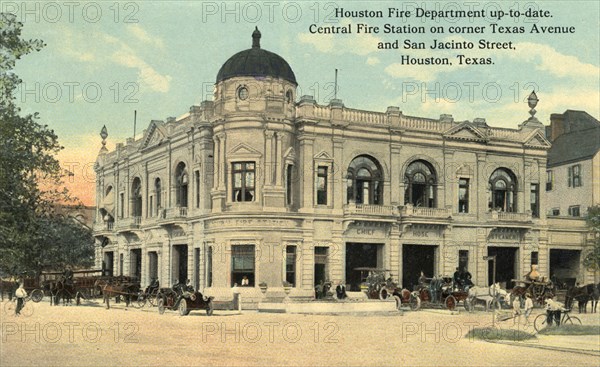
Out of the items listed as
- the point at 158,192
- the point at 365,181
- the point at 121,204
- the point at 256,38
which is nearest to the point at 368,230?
the point at 365,181

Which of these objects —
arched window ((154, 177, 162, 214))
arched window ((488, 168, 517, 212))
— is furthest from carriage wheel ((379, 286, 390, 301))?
arched window ((154, 177, 162, 214))

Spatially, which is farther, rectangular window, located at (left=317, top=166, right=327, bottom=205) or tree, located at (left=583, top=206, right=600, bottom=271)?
tree, located at (left=583, top=206, right=600, bottom=271)

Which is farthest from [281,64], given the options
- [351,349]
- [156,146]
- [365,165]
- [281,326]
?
[351,349]

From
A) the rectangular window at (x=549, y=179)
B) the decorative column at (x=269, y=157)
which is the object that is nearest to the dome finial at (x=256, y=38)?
the decorative column at (x=269, y=157)

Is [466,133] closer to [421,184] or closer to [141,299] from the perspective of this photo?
[421,184]

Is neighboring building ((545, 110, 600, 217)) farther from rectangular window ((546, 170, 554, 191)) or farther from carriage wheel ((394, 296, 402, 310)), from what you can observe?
carriage wheel ((394, 296, 402, 310))

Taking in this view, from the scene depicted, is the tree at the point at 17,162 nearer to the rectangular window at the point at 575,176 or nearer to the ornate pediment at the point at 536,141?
the ornate pediment at the point at 536,141

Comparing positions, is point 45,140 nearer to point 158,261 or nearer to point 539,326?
point 539,326
